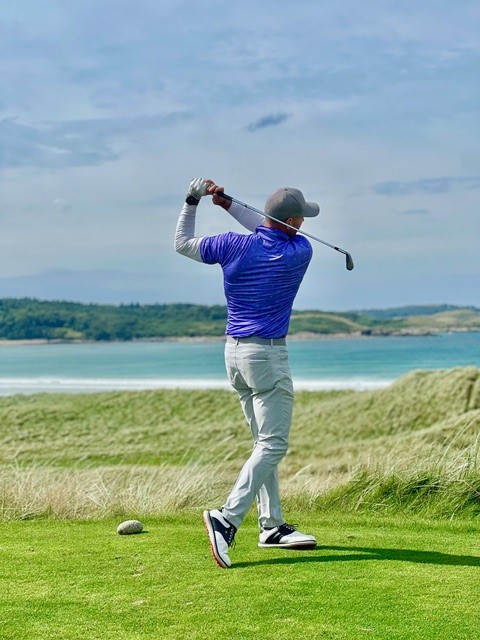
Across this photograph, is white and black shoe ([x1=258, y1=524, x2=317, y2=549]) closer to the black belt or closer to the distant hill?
the black belt

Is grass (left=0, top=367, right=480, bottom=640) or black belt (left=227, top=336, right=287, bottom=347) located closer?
grass (left=0, top=367, right=480, bottom=640)

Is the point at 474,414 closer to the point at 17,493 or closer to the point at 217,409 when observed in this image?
the point at 17,493

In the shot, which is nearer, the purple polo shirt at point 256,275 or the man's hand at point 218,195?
the purple polo shirt at point 256,275

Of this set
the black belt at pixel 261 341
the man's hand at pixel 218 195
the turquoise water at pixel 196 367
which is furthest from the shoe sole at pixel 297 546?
the turquoise water at pixel 196 367

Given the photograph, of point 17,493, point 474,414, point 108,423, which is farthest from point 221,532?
point 108,423

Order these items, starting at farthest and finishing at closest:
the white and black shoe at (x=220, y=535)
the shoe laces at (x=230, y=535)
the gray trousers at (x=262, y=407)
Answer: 1. the gray trousers at (x=262, y=407)
2. the shoe laces at (x=230, y=535)
3. the white and black shoe at (x=220, y=535)

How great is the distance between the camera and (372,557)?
5.96m

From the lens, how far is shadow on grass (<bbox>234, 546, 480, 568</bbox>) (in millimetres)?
5852

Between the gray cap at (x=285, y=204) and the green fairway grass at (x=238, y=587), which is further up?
the gray cap at (x=285, y=204)

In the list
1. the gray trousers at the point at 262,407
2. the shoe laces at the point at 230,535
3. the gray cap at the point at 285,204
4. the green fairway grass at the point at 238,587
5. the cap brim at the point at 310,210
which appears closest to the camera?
the green fairway grass at the point at 238,587

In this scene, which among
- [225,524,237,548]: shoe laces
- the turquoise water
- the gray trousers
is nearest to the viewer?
[225,524,237,548]: shoe laces

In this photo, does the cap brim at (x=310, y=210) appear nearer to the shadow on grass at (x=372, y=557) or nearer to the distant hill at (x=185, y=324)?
the shadow on grass at (x=372, y=557)

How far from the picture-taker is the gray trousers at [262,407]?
19.4 feet

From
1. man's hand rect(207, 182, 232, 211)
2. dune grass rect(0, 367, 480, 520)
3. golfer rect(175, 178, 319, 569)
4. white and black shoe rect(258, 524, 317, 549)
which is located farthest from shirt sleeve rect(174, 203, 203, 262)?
dune grass rect(0, 367, 480, 520)
